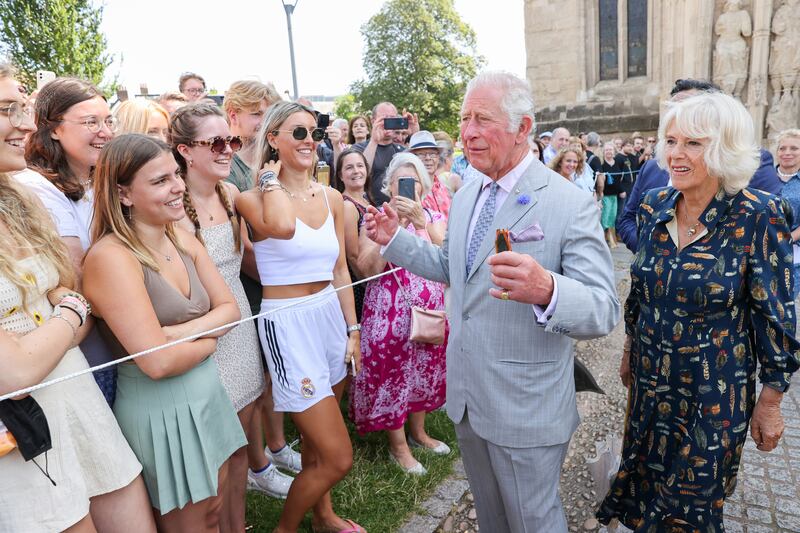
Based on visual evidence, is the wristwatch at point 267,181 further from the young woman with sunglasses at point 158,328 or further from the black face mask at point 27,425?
the black face mask at point 27,425

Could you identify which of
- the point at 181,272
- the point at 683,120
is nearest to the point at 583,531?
the point at 683,120

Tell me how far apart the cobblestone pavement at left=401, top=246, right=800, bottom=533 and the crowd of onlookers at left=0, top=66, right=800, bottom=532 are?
40 centimetres

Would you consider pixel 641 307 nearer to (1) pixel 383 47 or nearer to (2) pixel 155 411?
(2) pixel 155 411

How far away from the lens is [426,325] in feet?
11.7

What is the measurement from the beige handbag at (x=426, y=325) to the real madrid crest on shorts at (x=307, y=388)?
100cm

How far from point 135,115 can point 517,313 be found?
8.03 ft

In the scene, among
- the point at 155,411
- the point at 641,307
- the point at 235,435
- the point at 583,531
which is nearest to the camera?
the point at 155,411

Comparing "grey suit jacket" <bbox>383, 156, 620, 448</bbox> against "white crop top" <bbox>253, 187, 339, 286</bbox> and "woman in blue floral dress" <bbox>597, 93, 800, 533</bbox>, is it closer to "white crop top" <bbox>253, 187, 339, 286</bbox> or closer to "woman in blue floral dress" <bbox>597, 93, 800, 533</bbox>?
"woman in blue floral dress" <bbox>597, 93, 800, 533</bbox>

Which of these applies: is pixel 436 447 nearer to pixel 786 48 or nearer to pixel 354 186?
pixel 354 186

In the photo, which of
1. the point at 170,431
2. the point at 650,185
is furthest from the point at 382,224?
the point at 650,185

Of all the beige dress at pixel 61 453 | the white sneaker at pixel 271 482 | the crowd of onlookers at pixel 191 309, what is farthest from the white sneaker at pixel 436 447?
the beige dress at pixel 61 453

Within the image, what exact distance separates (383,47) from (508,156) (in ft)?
119

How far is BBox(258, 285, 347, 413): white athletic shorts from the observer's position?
8.86 feet

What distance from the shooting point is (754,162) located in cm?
228
